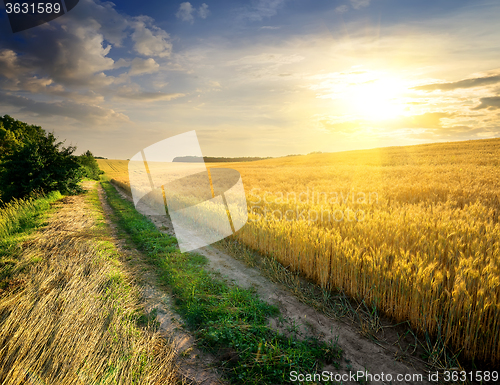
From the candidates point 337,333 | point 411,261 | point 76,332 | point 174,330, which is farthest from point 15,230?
point 411,261

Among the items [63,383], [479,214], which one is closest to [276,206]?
[479,214]

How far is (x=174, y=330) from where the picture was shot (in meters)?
4.20

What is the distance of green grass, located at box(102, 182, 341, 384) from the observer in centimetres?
328

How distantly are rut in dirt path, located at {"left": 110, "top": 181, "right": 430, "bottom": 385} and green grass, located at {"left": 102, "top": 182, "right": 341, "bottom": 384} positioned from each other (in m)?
0.18

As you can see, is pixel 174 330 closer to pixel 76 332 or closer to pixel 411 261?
pixel 76 332

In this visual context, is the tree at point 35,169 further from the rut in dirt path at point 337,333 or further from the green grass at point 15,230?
the rut in dirt path at point 337,333

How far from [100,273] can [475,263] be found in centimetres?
756

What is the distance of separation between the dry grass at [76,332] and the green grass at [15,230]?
1.04ft

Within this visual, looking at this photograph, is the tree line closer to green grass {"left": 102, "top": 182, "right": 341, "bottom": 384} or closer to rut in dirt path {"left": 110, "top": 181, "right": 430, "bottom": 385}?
green grass {"left": 102, "top": 182, "right": 341, "bottom": 384}

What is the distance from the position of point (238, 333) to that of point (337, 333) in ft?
5.28

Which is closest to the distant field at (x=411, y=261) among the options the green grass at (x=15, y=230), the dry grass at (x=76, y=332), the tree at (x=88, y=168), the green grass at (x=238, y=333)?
the green grass at (x=238, y=333)

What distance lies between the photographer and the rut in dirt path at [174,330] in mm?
3297

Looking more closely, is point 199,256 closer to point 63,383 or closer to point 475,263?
point 63,383

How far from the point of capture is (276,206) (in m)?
9.70
